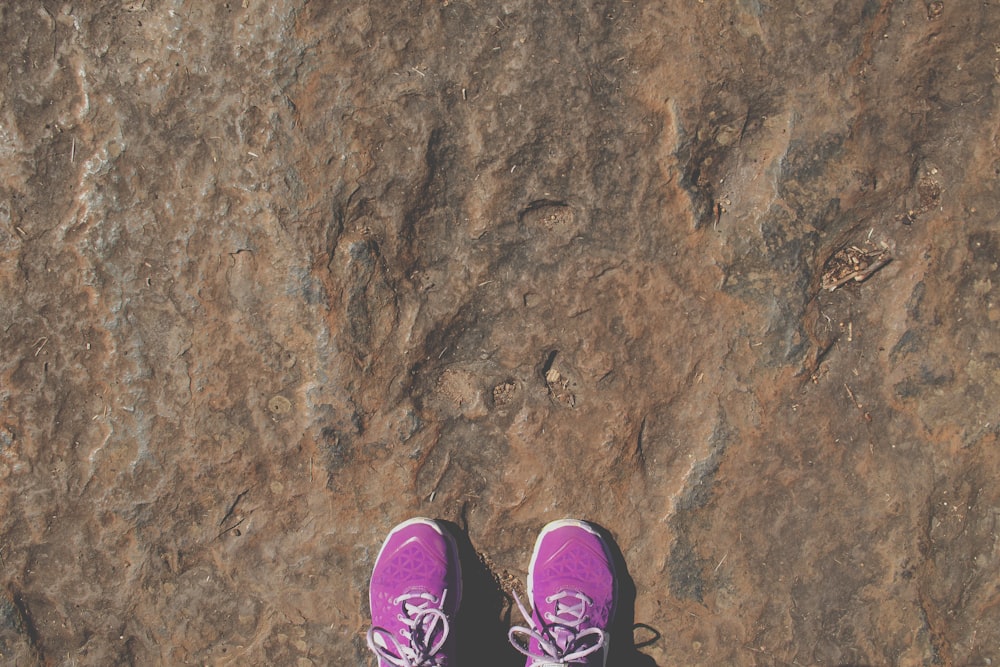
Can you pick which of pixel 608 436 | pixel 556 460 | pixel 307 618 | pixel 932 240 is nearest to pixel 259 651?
pixel 307 618

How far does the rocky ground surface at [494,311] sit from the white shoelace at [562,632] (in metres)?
0.28

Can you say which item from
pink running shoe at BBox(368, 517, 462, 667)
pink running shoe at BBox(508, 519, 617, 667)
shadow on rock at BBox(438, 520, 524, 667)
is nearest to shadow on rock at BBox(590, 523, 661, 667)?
pink running shoe at BBox(508, 519, 617, 667)

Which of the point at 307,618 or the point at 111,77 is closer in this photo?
the point at 111,77

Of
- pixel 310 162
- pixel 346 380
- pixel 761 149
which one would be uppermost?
pixel 310 162

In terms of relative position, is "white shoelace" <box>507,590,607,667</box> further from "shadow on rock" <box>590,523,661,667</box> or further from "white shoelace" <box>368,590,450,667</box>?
"white shoelace" <box>368,590,450,667</box>

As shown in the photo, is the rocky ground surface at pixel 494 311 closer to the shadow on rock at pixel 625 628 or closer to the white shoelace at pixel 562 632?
the shadow on rock at pixel 625 628

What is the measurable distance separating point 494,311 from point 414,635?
44.7 inches

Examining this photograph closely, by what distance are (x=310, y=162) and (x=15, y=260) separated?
1.01m

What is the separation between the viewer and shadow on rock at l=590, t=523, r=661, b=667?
2297mm

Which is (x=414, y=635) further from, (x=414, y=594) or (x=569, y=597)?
(x=569, y=597)

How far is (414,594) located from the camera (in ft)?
7.34

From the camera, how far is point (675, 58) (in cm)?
213

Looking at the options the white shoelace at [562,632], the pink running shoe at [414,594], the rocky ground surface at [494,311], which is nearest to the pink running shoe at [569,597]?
the white shoelace at [562,632]

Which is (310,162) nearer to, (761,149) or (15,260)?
(15,260)
